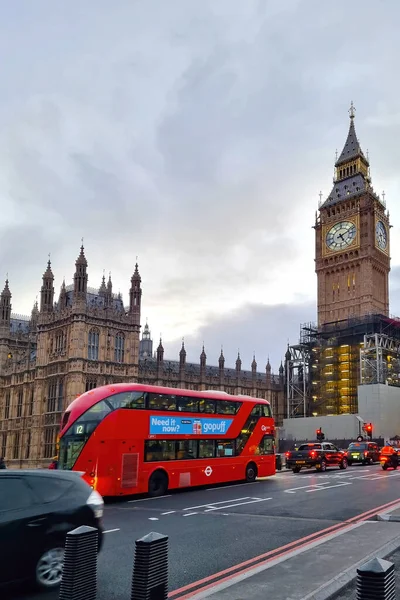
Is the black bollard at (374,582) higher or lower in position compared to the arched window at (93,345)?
lower

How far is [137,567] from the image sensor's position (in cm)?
623

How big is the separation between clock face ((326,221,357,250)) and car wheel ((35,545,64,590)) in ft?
270

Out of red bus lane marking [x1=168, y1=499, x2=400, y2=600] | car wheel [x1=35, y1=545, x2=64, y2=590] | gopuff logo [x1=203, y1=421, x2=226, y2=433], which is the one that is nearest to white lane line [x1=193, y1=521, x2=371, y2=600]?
red bus lane marking [x1=168, y1=499, x2=400, y2=600]

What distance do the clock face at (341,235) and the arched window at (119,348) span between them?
41.3 meters

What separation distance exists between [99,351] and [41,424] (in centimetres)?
1032

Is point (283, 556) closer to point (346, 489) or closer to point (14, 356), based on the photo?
point (346, 489)

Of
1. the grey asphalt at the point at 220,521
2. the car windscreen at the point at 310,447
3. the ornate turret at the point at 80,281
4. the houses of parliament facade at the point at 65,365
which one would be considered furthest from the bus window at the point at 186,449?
the ornate turret at the point at 80,281

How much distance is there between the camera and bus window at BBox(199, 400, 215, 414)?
24.4m

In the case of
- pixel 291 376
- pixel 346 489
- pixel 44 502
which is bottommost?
pixel 346 489

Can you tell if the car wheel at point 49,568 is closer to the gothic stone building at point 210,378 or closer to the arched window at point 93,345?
the arched window at point 93,345

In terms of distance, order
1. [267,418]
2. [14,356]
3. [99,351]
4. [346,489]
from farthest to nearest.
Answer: [14,356] → [99,351] → [267,418] → [346,489]

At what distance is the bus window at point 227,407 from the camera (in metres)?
25.4

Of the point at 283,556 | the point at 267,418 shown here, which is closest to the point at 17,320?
the point at 267,418

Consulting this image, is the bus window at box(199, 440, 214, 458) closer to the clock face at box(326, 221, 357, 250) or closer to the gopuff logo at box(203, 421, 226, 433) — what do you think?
the gopuff logo at box(203, 421, 226, 433)
